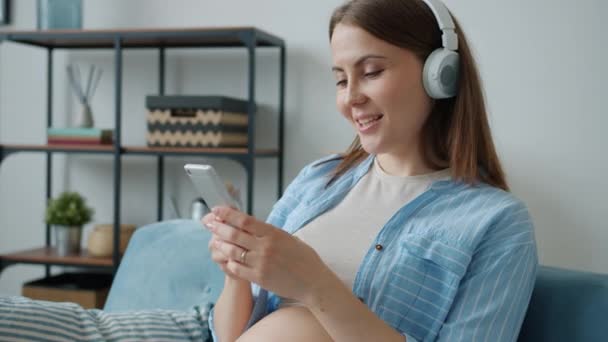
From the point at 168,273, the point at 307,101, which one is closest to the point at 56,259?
the point at 307,101

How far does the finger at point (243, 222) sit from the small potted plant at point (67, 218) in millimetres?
1952

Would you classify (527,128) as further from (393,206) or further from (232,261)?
(232,261)

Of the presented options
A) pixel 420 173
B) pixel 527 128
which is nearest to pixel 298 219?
pixel 420 173

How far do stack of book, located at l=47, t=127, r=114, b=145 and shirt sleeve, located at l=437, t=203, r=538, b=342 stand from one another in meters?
1.94

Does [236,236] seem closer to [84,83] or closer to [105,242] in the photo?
[105,242]

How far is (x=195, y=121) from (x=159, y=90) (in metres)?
0.42

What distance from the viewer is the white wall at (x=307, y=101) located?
2.44 metres

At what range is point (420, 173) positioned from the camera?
133 cm

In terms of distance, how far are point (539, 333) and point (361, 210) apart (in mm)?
361

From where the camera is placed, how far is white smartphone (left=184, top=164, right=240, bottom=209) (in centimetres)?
99

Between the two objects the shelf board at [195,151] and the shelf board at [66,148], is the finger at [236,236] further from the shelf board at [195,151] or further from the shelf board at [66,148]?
the shelf board at [66,148]

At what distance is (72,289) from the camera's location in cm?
273

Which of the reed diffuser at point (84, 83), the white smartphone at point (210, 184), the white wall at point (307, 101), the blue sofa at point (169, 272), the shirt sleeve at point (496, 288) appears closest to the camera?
the white smartphone at point (210, 184)

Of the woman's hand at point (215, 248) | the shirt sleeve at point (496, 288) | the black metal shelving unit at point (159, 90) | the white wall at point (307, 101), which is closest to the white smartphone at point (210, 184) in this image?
the woman's hand at point (215, 248)
